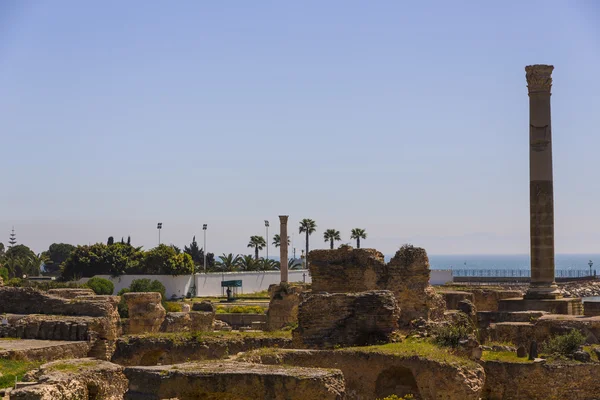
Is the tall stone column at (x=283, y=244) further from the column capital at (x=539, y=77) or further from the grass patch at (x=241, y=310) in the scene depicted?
the column capital at (x=539, y=77)

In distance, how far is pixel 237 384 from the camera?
14195 mm

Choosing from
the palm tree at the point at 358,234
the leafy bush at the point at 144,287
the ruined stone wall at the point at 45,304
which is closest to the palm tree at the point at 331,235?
the palm tree at the point at 358,234

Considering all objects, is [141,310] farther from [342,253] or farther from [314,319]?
[314,319]

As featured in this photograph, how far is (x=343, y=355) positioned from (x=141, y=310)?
53.7 feet

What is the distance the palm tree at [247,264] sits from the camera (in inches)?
3583

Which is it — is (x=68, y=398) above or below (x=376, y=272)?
below

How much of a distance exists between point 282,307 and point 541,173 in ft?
36.4

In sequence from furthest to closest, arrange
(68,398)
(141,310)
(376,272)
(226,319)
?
(226,319)
(141,310)
(376,272)
(68,398)

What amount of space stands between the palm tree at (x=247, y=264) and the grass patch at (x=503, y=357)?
6964 centimetres

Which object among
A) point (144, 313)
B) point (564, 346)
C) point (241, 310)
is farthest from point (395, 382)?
point (241, 310)

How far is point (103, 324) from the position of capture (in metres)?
23.2

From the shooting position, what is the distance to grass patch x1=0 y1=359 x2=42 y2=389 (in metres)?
16.8

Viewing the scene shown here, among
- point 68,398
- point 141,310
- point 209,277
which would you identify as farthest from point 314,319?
point 209,277

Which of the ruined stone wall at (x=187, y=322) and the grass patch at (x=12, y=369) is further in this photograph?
the ruined stone wall at (x=187, y=322)
